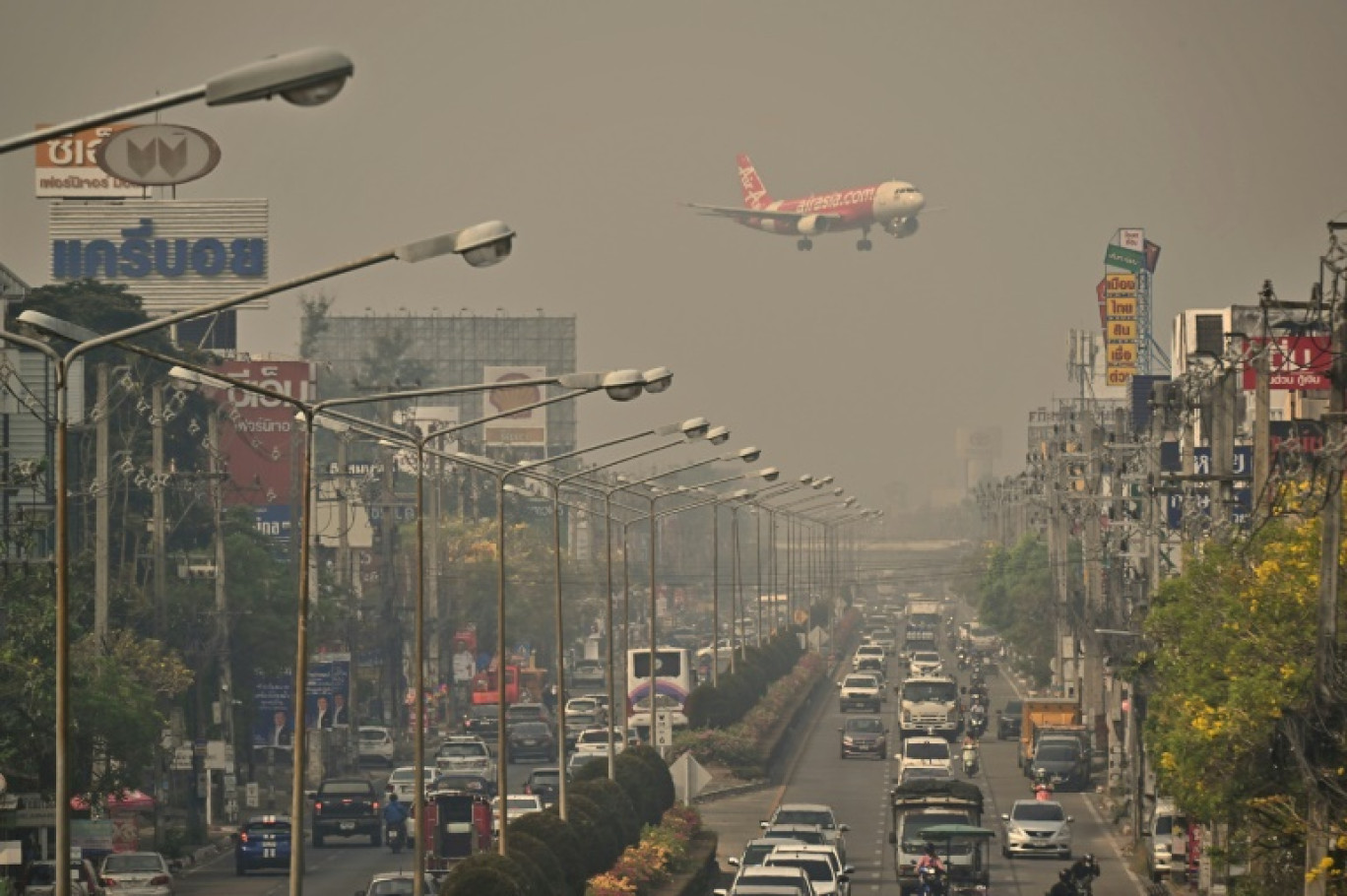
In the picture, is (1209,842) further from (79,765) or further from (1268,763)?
(79,765)

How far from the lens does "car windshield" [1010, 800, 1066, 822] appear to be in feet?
229

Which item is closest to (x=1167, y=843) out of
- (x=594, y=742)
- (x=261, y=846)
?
(x=261, y=846)

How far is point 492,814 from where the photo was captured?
6631 centimetres

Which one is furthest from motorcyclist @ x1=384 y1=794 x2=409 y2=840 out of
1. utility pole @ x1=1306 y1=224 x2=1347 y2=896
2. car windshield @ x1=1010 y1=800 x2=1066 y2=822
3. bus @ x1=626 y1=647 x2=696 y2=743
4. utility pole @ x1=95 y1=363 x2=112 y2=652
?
utility pole @ x1=1306 y1=224 x2=1347 y2=896

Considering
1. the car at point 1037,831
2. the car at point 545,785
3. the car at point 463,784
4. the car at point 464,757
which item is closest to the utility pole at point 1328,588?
the car at point 1037,831

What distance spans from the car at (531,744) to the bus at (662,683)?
2.84 metres

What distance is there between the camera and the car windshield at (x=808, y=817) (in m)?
66.6

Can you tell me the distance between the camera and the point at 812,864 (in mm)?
54000

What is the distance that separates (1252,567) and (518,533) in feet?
368

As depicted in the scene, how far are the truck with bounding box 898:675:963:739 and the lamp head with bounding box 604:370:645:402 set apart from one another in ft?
234

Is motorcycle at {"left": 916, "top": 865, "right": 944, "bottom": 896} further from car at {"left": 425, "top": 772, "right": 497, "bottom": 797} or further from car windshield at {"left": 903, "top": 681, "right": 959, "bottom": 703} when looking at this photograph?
car windshield at {"left": 903, "top": 681, "right": 959, "bottom": 703}

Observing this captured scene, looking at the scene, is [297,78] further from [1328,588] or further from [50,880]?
[50,880]

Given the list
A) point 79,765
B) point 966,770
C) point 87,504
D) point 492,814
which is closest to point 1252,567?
point 492,814

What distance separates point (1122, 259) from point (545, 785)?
104 metres
